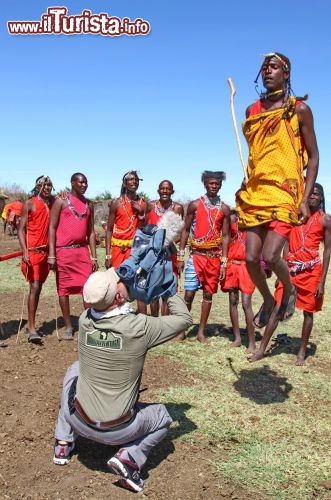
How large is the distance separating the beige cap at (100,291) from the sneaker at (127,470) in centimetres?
100

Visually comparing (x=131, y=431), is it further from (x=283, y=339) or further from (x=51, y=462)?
(x=283, y=339)

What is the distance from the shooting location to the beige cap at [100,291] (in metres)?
3.42

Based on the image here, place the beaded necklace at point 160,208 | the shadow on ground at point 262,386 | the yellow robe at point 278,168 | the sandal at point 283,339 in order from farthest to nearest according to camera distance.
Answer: the sandal at point 283,339
the beaded necklace at point 160,208
the shadow on ground at point 262,386
the yellow robe at point 278,168

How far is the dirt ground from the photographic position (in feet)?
11.6

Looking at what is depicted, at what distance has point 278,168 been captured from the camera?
4.15 m

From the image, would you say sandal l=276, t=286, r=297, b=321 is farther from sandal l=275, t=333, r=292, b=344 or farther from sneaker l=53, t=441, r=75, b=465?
sandal l=275, t=333, r=292, b=344

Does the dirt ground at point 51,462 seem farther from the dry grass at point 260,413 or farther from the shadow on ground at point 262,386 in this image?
the shadow on ground at point 262,386

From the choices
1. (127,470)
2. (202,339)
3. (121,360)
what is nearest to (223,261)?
(202,339)

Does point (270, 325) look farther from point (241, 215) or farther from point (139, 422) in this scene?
point (139, 422)

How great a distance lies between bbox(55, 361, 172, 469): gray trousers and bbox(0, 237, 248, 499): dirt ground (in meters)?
0.21

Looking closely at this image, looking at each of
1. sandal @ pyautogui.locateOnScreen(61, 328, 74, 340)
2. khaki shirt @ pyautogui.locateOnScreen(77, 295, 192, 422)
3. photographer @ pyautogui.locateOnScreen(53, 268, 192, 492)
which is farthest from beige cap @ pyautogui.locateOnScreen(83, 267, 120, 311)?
sandal @ pyautogui.locateOnScreen(61, 328, 74, 340)

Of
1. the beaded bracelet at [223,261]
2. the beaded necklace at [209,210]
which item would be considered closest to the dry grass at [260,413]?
the beaded bracelet at [223,261]

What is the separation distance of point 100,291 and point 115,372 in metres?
0.58

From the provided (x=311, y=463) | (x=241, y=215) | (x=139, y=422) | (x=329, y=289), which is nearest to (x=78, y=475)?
(x=139, y=422)
